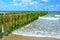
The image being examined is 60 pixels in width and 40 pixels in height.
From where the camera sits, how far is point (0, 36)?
827cm

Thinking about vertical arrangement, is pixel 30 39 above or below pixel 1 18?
below

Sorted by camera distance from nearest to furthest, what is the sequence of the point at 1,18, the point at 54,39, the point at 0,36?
the point at 54,39
the point at 0,36
the point at 1,18

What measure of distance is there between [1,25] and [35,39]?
7.53ft

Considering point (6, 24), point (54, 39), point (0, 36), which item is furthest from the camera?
point (6, 24)

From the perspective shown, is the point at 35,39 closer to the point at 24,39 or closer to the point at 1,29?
the point at 24,39

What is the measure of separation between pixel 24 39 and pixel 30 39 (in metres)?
0.28

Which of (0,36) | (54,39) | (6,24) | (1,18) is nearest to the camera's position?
(54,39)

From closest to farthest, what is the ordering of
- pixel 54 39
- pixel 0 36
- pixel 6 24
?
pixel 54 39
pixel 0 36
pixel 6 24

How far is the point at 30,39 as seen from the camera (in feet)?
25.5

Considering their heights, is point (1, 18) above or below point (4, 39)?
above

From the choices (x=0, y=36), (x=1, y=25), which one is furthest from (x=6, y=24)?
(x=0, y=36)

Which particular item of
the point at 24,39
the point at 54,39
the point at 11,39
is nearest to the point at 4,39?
the point at 11,39

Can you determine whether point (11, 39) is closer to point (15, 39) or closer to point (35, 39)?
point (15, 39)

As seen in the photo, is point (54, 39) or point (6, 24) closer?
point (54, 39)
